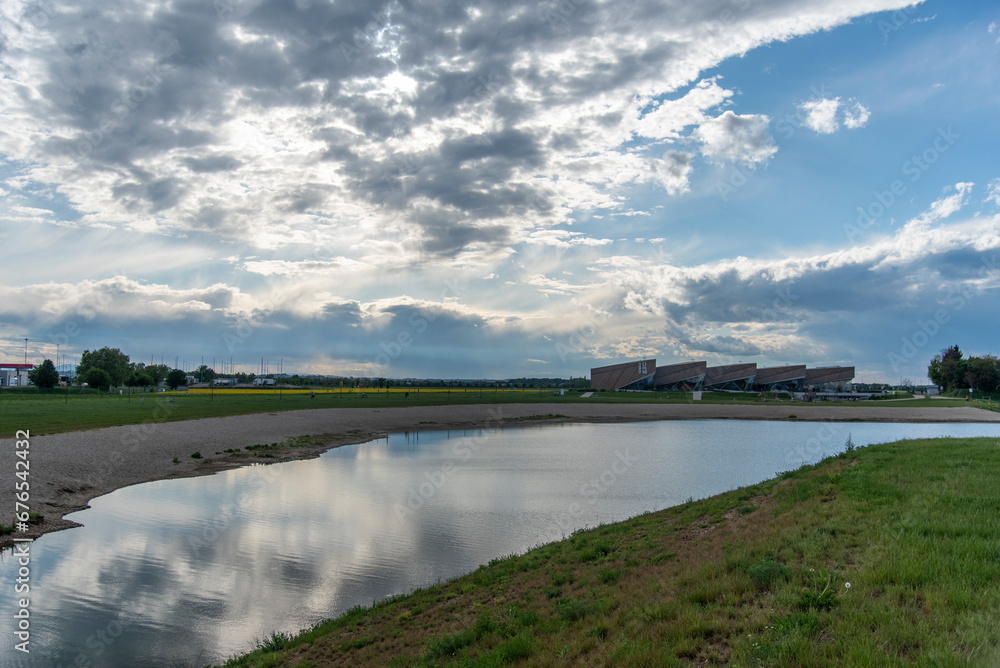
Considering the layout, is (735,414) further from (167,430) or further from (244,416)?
(167,430)

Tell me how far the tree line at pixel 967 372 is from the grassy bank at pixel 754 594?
497ft

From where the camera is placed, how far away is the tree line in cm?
12756

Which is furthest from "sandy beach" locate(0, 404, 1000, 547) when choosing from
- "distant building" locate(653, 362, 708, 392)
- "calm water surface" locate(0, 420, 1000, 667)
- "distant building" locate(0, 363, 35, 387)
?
"distant building" locate(0, 363, 35, 387)

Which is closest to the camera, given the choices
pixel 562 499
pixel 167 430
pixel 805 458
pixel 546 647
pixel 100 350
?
pixel 546 647

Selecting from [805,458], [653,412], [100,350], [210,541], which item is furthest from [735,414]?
[100,350]

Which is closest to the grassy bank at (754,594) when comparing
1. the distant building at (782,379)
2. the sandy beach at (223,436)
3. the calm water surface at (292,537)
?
the calm water surface at (292,537)

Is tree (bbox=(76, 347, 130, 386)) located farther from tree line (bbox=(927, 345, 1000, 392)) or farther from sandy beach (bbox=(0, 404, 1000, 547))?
tree line (bbox=(927, 345, 1000, 392))

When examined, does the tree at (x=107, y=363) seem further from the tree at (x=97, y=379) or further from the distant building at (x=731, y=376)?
the distant building at (x=731, y=376)

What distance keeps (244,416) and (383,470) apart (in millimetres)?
31761

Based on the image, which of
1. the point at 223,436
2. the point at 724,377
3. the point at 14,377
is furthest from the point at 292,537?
the point at 14,377

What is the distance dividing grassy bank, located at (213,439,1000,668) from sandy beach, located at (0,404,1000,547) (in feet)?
53.3

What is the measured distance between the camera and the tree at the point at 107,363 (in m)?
139

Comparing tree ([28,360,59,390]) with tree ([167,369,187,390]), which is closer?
tree ([28,360,59,390])

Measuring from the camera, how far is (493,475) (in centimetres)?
3139
